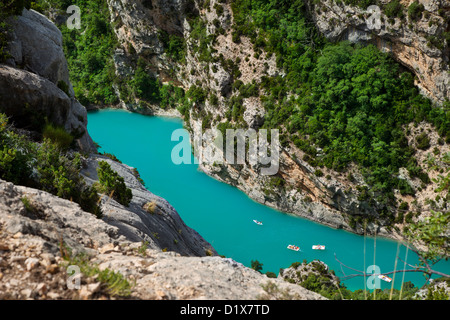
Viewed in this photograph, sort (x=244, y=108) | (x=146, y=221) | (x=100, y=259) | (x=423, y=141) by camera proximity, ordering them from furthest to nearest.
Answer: (x=244, y=108) < (x=423, y=141) < (x=146, y=221) < (x=100, y=259)

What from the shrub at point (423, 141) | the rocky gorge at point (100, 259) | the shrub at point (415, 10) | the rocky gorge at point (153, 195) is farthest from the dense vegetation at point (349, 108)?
the rocky gorge at point (100, 259)

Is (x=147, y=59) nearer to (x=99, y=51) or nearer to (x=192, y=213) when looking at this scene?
(x=99, y=51)

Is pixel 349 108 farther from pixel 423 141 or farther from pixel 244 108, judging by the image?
pixel 244 108

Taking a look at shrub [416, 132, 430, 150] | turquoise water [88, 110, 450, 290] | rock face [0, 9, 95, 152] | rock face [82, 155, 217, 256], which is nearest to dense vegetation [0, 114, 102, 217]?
rock face [82, 155, 217, 256]

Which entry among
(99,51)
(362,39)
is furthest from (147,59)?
(362,39)

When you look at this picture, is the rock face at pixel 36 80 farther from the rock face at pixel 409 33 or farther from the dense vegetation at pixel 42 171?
the rock face at pixel 409 33

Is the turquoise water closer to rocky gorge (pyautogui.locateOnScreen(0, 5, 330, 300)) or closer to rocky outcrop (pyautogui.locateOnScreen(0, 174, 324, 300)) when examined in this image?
rocky gorge (pyautogui.locateOnScreen(0, 5, 330, 300))

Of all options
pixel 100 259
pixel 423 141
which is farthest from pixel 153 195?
pixel 423 141
